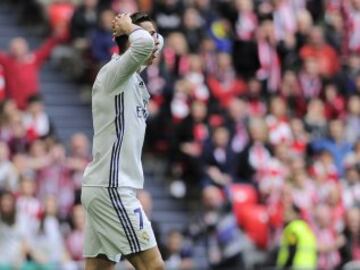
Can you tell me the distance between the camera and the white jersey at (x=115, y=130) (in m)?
10.1

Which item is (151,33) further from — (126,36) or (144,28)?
(126,36)

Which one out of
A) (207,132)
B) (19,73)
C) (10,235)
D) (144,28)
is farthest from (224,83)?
(144,28)

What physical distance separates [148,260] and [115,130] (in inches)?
36.4

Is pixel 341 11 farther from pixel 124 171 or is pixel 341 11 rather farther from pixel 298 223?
pixel 124 171

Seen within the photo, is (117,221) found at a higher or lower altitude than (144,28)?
lower

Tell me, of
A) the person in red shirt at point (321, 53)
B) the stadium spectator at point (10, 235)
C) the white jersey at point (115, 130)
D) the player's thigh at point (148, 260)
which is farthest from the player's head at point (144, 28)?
the person in red shirt at point (321, 53)

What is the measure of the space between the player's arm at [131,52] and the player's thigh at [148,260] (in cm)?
120

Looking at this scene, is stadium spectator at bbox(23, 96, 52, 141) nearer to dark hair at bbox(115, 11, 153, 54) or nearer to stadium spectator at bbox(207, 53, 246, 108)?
stadium spectator at bbox(207, 53, 246, 108)

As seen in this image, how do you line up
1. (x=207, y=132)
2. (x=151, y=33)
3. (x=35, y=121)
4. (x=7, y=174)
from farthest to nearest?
(x=207, y=132)
(x=35, y=121)
(x=7, y=174)
(x=151, y=33)

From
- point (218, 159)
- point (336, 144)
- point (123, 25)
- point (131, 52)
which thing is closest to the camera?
point (131, 52)

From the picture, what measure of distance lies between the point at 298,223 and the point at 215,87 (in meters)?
3.42

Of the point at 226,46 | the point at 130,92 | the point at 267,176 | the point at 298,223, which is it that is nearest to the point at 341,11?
the point at 226,46

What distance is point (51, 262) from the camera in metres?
16.2

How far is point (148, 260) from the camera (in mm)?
10164
